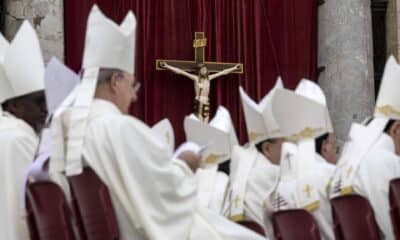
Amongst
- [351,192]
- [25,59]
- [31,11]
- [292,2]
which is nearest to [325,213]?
[351,192]

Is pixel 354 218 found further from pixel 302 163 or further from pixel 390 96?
pixel 390 96

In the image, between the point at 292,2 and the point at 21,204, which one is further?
the point at 292,2

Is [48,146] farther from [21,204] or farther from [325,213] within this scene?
[325,213]

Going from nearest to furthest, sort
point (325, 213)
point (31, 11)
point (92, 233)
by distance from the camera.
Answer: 1. point (92, 233)
2. point (325, 213)
3. point (31, 11)

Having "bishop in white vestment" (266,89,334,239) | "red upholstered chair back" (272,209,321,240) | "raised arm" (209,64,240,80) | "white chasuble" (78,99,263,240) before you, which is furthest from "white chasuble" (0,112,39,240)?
"raised arm" (209,64,240,80)

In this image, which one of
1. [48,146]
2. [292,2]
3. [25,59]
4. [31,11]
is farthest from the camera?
[292,2]

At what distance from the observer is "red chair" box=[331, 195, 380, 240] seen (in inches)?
191

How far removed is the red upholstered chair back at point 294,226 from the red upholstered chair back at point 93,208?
5.11 ft

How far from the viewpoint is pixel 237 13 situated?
37.1ft

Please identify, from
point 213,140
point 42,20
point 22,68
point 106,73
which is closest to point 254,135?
point 213,140

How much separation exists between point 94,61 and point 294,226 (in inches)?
63.8

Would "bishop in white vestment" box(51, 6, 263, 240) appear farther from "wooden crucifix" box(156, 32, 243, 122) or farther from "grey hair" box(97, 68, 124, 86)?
"wooden crucifix" box(156, 32, 243, 122)

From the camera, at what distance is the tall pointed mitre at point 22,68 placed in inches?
165

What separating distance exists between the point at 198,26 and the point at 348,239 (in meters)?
6.61
